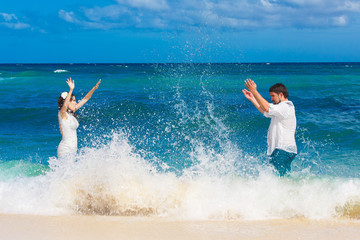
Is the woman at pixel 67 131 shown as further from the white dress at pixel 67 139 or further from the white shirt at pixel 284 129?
the white shirt at pixel 284 129

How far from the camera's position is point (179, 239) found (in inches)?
155

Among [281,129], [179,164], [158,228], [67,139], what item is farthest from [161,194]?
[179,164]

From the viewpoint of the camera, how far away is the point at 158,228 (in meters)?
4.27

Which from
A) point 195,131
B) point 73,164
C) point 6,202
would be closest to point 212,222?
point 73,164

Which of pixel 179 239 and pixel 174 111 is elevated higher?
pixel 174 111

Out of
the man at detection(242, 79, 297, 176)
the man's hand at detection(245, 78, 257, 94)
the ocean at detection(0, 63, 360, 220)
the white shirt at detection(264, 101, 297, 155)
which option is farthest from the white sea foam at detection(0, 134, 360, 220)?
the man's hand at detection(245, 78, 257, 94)

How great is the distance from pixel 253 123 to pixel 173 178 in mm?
6474

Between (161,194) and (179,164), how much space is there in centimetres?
244

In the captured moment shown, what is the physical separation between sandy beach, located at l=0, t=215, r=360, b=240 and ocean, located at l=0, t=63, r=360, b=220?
23 cm

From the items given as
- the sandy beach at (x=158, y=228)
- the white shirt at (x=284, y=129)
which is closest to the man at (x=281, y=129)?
the white shirt at (x=284, y=129)

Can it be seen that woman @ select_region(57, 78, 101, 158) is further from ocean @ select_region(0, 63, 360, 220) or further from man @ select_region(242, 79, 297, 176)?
man @ select_region(242, 79, 297, 176)

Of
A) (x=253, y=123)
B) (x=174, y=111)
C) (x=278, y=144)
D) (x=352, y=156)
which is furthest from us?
(x=174, y=111)

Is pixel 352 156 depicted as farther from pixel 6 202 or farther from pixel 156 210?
pixel 6 202

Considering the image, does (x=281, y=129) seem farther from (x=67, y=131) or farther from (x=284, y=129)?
(x=67, y=131)
